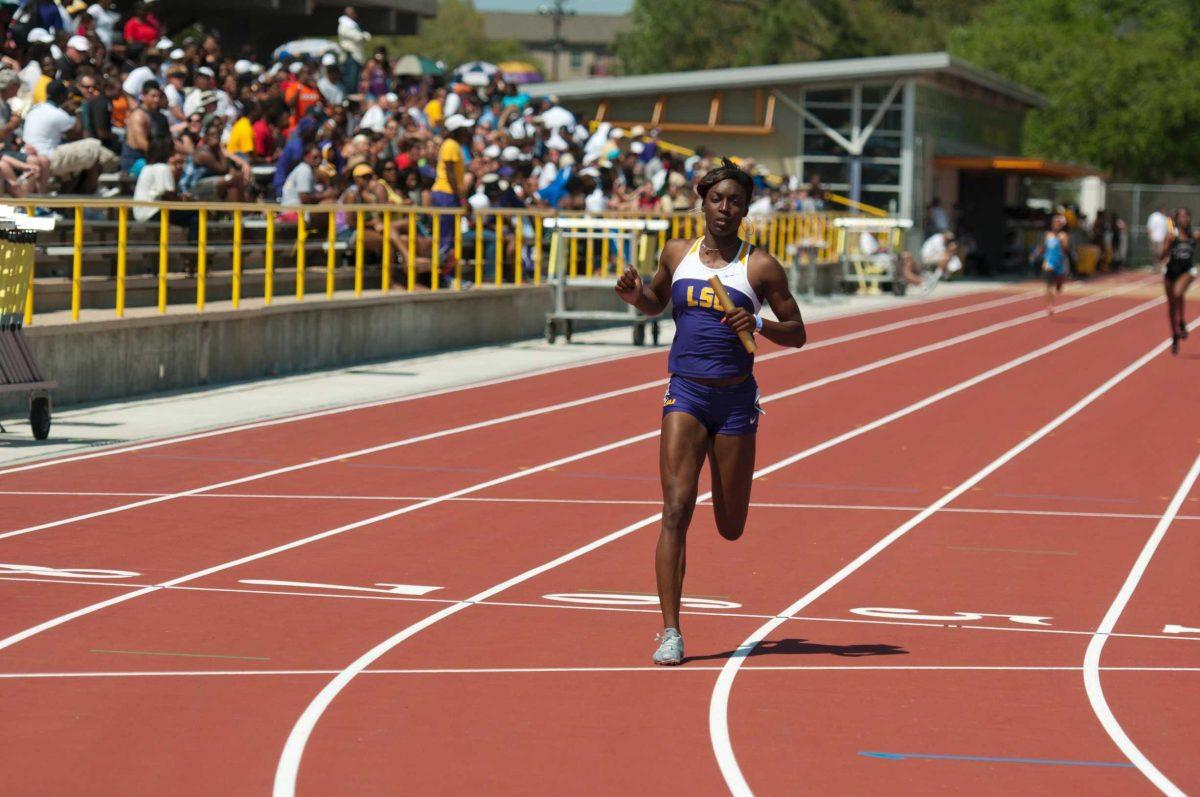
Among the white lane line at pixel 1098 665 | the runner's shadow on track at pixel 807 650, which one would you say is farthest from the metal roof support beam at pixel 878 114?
the runner's shadow on track at pixel 807 650

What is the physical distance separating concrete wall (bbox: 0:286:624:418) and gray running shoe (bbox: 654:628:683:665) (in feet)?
31.4

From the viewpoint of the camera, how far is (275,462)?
14539 mm

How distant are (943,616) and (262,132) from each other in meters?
17.1

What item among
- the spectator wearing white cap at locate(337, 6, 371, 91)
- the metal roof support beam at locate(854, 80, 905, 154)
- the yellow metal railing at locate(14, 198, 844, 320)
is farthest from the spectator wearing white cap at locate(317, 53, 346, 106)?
the metal roof support beam at locate(854, 80, 905, 154)

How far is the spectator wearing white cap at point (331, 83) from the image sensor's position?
97.6 ft

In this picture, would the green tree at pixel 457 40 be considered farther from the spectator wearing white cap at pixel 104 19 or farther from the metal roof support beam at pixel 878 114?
the spectator wearing white cap at pixel 104 19

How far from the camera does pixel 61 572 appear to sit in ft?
32.8

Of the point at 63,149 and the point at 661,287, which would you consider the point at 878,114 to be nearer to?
the point at 63,149

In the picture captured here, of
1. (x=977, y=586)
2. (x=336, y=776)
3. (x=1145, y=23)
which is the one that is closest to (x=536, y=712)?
(x=336, y=776)

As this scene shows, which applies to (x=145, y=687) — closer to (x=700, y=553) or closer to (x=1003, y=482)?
(x=700, y=553)

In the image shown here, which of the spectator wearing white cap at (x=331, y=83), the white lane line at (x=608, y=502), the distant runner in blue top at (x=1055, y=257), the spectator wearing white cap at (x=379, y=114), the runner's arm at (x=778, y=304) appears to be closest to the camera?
the runner's arm at (x=778, y=304)

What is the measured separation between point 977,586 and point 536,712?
12.4ft

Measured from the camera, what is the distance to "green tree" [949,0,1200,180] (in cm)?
7069

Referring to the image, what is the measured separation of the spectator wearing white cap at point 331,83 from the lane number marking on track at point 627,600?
2050cm
